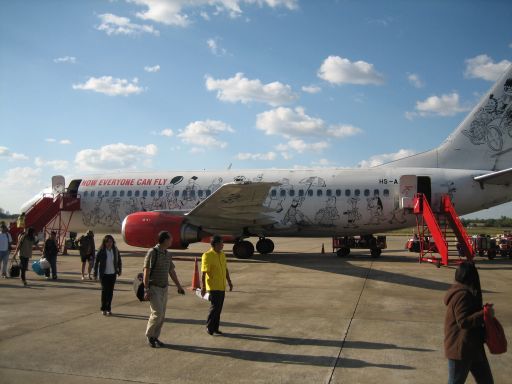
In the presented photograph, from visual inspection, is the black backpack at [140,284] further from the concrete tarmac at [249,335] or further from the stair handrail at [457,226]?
the stair handrail at [457,226]

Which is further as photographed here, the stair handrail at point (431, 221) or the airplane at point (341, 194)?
the airplane at point (341, 194)

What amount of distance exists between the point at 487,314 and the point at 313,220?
52.1 feet

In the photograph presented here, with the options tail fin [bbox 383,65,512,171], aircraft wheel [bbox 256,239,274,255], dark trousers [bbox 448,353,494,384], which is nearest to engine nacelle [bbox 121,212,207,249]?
aircraft wheel [bbox 256,239,274,255]

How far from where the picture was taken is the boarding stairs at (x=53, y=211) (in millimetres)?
21094

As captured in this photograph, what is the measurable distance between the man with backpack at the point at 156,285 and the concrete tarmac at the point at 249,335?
0.27 meters

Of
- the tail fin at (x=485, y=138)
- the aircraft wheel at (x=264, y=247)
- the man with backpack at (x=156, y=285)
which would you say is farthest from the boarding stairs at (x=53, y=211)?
the tail fin at (x=485, y=138)

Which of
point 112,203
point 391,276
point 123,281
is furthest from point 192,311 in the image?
point 112,203

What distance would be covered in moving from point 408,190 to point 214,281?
1380 centimetres

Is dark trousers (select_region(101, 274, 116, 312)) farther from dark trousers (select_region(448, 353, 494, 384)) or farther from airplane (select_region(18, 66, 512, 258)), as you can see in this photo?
airplane (select_region(18, 66, 512, 258))

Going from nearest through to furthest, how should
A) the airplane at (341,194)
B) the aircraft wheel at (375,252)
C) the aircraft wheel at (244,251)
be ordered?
the airplane at (341,194) → the aircraft wheel at (244,251) → the aircraft wheel at (375,252)

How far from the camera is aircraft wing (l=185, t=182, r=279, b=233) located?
16047 millimetres

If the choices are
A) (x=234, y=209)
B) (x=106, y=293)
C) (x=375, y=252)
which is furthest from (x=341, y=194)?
(x=106, y=293)

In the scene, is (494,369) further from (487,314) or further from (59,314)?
(59,314)

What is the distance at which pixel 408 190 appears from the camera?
18312mm
